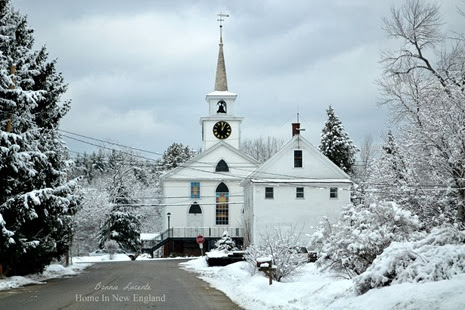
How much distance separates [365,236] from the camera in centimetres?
1516

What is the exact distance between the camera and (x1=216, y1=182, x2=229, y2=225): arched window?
58969mm

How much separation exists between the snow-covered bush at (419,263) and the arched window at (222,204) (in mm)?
46550

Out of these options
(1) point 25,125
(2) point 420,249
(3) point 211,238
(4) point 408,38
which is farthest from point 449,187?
(3) point 211,238

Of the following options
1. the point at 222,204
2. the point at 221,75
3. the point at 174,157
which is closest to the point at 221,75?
the point at 221,75

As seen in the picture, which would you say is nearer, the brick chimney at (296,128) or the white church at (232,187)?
the white church at (232,187)

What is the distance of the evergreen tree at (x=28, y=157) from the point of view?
21547 millimetres

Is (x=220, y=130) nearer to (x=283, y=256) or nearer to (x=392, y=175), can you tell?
(x=392, y=175)

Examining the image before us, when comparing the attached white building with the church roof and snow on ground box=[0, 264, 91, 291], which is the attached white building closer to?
snow on ground box=[0, 264, 91, 291]

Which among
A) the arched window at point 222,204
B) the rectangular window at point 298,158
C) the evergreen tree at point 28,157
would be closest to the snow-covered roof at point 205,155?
the arched window at point 222,204

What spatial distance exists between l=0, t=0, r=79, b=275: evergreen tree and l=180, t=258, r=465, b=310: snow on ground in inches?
309

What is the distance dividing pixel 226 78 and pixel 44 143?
39968 millimetres

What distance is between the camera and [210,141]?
202 ft

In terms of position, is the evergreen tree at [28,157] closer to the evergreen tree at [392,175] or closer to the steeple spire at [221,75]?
the evergreen tree at [392,175]

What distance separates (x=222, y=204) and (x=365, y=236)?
4419 cm
